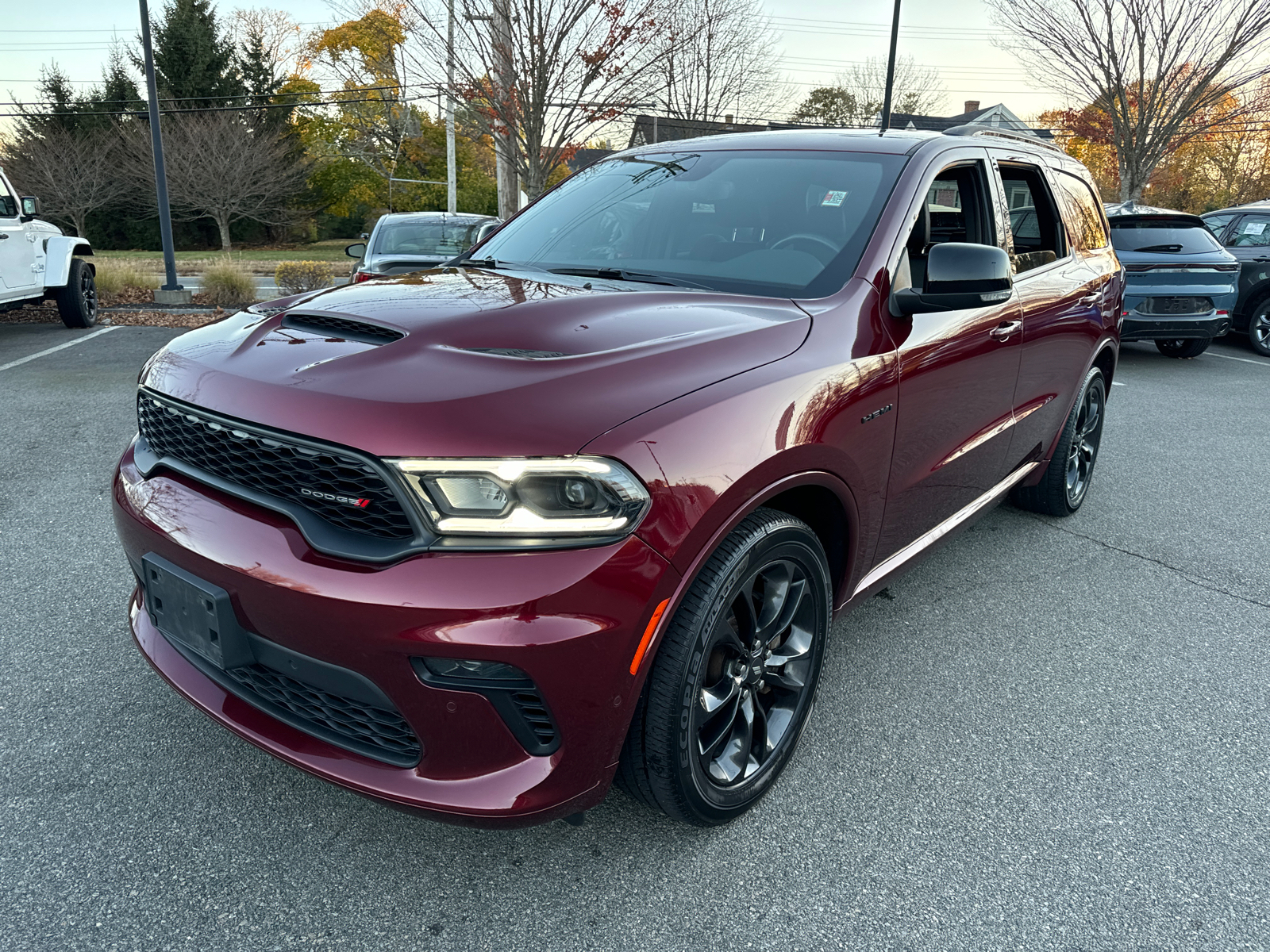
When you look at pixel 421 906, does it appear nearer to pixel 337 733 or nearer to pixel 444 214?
pixel 337 733

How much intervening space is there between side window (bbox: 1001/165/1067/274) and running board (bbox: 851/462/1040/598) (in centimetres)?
89

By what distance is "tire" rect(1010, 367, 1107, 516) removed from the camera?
435cm

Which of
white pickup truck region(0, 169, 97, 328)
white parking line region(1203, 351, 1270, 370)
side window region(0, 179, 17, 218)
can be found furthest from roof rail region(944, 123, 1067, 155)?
side window region(0, 179, 17, 218)

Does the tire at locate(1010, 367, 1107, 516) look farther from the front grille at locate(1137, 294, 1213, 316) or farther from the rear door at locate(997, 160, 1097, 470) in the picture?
the front grille at locate(1137, 294, 1213, 316)

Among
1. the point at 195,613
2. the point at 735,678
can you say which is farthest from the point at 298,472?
the point at 735,678

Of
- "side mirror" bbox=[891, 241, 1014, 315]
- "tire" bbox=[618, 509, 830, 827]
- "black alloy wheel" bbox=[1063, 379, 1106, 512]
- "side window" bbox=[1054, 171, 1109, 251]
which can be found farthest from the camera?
"black alloy wheel" bbox=[1063, 379, 1106, 512]

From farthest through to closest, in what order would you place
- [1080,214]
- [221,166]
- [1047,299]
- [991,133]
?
1. [221,166]
2. [1080,214]
3. [991,133]
4. [1047,299]

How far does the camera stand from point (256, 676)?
195 centimetres

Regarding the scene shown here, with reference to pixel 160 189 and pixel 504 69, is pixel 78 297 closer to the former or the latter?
pixel 160 189

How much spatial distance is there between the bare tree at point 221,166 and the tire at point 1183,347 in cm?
3552

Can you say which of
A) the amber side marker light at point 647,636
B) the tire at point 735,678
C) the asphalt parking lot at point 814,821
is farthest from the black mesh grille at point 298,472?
the asphalt parking lot at point 814,821

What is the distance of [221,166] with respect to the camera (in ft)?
117

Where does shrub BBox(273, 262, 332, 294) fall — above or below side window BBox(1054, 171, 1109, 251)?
below

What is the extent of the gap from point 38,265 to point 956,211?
10.4 metres
